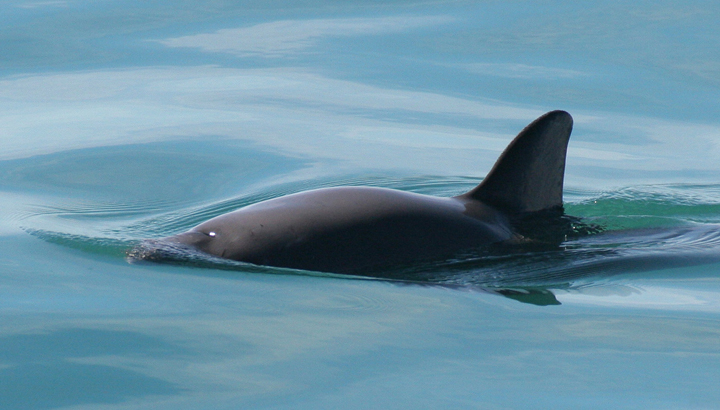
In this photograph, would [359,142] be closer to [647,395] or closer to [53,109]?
[53,109]

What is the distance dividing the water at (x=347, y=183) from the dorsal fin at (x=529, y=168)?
505mm

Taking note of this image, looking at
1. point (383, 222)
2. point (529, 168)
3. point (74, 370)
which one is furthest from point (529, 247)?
point (74, 370)

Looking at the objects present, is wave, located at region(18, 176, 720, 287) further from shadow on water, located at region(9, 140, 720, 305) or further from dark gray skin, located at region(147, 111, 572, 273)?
dark gray skin, located at region(147, 111, 572, 273)

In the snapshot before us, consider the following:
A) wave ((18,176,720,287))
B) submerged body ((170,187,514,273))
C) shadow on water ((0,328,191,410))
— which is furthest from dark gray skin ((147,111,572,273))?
shadow on water ((0,328,191,410))

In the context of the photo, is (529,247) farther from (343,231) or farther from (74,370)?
(74,370)

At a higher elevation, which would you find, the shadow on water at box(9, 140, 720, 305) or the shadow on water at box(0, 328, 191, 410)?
the shadow on water at box(9, 140, 720, 305)

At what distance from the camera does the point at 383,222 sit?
20.7 feet

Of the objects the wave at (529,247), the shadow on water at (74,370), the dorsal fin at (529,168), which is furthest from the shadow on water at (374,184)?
the shadow on water at (74,370)

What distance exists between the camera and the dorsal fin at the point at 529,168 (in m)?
6.96

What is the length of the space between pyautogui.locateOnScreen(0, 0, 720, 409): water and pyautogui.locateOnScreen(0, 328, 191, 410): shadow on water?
14mm

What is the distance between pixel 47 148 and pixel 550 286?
634 cm

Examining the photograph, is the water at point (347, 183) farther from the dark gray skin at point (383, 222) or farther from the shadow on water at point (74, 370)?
the dark gray skin at point (383, 222)

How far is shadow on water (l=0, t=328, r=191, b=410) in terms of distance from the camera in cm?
420

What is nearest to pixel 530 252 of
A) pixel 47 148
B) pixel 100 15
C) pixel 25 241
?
pixel 25 241
